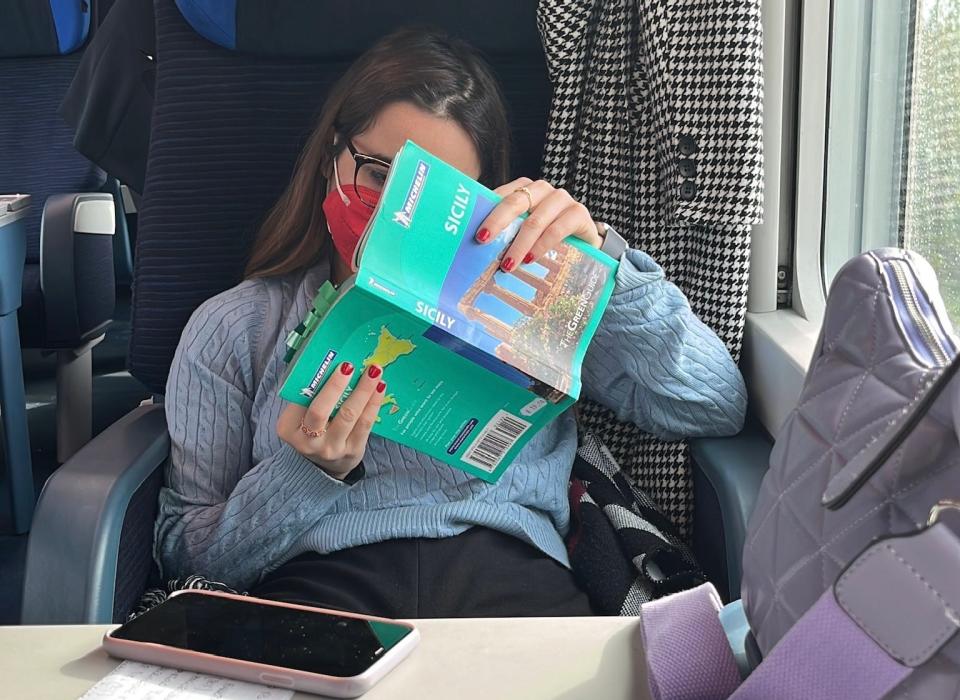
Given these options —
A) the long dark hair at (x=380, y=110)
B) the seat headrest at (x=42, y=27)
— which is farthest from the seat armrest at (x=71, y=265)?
the long dark hair at (x=380, y=110)

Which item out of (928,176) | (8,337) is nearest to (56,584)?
(928,176)

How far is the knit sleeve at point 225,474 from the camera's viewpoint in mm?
1182

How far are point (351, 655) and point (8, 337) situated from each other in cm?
193

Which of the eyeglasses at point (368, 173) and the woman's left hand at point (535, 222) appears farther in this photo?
the eyeglasses at point (368, 173)

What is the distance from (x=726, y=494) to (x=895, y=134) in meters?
0.49

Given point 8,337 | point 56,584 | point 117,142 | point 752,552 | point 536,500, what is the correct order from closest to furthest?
point 752,552
point 56,584
point 536,500
point 117,142
point 8,337

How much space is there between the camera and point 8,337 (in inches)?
93.5

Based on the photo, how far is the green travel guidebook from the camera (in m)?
0.92

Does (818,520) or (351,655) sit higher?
(818,520)

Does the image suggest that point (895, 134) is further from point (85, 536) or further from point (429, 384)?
point (85, 536)

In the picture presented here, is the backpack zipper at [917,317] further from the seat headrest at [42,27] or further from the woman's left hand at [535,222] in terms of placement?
the seat headrest at [42,27]

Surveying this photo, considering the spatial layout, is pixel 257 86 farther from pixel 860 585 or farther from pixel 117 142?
pixel 860 585

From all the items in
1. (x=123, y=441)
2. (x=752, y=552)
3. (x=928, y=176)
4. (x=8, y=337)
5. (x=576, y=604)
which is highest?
(x=928, y=176)

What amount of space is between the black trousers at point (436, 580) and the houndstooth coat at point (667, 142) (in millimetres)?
235
